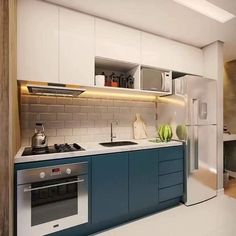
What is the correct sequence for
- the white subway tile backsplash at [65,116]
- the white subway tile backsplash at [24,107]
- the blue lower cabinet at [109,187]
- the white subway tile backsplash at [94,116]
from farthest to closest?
the white subway tile backsplash at [94,116] < the white subway tile backsplash at [65,116] < the white subway tile backsplash at [24,107] < the blue lower cabinet at [109,187]

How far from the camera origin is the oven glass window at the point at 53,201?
1501 millimetres

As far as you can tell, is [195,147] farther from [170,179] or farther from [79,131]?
[79,131]

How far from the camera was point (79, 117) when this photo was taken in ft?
7.58

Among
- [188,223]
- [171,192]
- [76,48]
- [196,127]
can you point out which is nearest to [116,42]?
[76,48]

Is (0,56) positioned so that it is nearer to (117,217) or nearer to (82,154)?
(82,154)

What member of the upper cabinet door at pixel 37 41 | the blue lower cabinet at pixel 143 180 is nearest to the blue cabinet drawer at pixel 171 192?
the blue lower cabinet at pixel 143 180

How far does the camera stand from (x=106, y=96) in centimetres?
253

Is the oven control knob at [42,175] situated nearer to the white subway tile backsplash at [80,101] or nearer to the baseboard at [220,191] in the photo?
the white subway tile backsplash at [80,101]

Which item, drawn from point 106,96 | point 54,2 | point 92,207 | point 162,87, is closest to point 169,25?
point 162,87

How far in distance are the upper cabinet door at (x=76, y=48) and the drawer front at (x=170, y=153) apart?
1.27 meters

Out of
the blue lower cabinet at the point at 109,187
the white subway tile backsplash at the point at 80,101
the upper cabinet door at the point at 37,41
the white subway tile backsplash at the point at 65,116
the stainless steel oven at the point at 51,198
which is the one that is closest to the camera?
the stainless steel oven at the point at 51,198

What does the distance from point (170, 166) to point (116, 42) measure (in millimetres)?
1777

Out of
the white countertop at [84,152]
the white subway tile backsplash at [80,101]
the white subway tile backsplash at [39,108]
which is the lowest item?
the white countertop at [84,152]

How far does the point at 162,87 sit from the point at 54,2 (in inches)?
66.2
